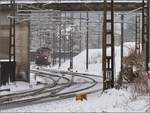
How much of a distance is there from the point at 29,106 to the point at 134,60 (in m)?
12.6

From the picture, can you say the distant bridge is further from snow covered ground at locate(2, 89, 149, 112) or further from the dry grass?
snow covered ground at locate(2, 89, 149, 112)

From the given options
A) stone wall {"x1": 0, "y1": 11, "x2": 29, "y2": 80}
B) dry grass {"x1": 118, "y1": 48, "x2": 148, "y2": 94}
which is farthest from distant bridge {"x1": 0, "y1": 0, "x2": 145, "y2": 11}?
dry grass {"x1": 118, "y1": 48, "x2": 148, "y2": 94}

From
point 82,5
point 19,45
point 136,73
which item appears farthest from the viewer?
point 19,45

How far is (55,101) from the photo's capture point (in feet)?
77.3

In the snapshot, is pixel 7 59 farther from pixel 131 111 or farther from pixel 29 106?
pixel 131 111

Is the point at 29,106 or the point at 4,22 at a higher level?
the point at 4,22

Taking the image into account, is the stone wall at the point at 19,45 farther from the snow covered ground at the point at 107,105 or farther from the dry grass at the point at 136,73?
the snow covered ground at the point at 107,105

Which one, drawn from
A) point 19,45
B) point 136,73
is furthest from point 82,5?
point 136,73

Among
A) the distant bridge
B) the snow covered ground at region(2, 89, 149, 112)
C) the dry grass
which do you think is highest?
the distant bridge

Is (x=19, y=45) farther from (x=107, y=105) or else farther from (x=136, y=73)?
(x=107, y=105)

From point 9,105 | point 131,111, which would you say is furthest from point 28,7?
point 131,111

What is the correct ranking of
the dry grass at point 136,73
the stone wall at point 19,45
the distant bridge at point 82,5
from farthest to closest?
the stone wall at point 19,45
the distant bridge at point 82,5
the dry grass at point 136,73

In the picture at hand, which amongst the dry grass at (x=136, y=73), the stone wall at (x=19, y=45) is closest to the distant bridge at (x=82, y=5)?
the stone wall at (x=19, y=45)

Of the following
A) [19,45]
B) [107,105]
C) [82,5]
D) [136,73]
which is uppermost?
[82,5]
